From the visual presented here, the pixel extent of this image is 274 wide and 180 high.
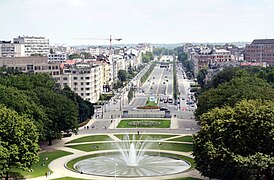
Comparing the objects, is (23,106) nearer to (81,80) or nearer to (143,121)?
(143,121)

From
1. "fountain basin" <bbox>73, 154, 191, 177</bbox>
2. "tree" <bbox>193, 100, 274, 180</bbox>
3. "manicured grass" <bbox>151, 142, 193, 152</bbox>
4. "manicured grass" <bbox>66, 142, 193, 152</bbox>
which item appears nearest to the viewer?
"tree" <bbox>193, 100, 274, 180</bbox>

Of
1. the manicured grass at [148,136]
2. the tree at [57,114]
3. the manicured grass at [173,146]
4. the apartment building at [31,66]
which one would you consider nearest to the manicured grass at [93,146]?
the tree at [57,114]

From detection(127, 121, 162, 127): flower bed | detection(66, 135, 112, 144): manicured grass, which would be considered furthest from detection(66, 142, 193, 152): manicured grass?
detection(127, 121, 162, 127): flower bed

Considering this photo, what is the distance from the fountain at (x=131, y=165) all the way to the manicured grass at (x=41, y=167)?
17.0ft

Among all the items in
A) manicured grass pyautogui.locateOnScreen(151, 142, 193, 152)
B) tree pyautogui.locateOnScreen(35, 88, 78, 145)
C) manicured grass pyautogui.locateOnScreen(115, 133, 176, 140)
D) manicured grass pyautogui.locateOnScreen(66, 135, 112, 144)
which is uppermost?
tree pyautogui.locateOnScreen(35, 88, 78, 145)

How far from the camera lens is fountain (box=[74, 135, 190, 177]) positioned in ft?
239

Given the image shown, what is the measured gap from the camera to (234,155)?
5966 cm

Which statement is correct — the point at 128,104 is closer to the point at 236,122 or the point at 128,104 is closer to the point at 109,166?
the point at 109,166

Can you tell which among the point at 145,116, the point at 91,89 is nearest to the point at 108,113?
the point at 145,116

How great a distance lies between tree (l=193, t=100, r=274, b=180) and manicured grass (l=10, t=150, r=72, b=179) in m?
25.1

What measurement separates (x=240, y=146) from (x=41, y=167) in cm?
3301

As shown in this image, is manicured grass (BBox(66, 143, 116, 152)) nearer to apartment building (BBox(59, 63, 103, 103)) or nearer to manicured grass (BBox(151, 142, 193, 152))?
manicured grass (BBox(151, 142, 193, 152))

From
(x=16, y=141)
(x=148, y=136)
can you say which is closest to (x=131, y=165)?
(x=16, y=141)

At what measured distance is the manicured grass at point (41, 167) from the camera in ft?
237
